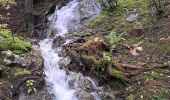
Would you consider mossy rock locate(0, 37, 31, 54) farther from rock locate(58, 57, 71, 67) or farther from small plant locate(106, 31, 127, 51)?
small plant locate(106, 31, 127, 51)

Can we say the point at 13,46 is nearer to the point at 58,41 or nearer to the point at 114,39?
the point at 58,41

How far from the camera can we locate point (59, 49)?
43.6ft

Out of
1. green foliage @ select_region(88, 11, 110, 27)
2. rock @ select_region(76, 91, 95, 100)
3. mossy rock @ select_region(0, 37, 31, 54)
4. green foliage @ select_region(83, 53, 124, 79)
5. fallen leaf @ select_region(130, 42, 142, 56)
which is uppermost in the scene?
mossy rock @ select_region(0, 37, 31, 54)

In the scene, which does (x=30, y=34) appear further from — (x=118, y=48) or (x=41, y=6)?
(x=118, y=48)

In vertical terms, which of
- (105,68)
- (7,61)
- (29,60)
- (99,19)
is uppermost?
(7,61)

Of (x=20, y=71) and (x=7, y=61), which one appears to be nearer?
(x=20, y=71)

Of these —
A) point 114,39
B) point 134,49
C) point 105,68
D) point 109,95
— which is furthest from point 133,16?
point 109,95

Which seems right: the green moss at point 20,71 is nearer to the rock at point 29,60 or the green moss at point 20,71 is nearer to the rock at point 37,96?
the rock at point 29,60

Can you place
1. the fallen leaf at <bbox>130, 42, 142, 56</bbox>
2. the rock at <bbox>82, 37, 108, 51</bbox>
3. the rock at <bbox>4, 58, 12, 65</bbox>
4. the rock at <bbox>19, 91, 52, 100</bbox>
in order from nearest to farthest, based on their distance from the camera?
the rock at <bbox>19, 91, 52, 100</bbox> < the rock at <bbox>4, 58, 12, 65</bbox> < the rock at <bbox>82, 37, 108, 51</bbox> < the fallen leaf at <bbox>130, 42, 142, 56</bbox>

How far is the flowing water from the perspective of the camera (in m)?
10.5

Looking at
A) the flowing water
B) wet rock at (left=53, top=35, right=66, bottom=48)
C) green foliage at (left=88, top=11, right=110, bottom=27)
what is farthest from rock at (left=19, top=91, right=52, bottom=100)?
green foliage at (left=88, top=11, right=110, bottom=27)

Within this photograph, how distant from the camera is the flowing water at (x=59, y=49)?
1047cm

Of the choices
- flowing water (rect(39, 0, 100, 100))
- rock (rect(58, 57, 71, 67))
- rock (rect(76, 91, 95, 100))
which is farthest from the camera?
rock (rect(58, 57, 71, 67))

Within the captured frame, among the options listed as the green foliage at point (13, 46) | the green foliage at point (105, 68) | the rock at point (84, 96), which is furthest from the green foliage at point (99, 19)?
the rock at point (84, 96)
